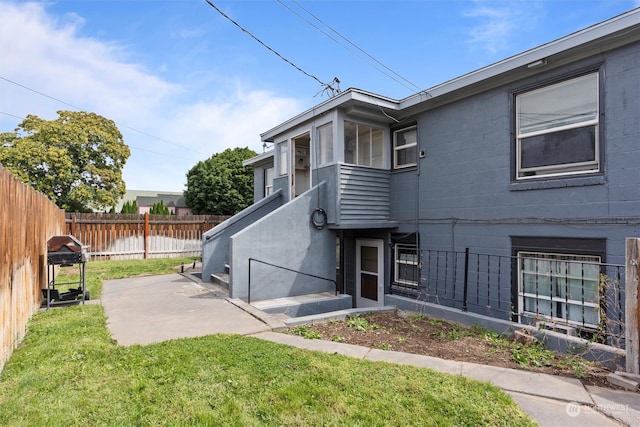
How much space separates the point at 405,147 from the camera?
8312 mm

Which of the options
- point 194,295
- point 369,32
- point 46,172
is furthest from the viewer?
point 46,172

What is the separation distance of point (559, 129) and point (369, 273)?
5.23 meters

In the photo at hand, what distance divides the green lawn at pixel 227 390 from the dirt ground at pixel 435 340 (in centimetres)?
111

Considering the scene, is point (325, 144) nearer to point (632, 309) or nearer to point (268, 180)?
point (632, 309)

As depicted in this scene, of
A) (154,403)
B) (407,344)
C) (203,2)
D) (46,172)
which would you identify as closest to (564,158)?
(407,344)

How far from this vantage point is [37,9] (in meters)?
7.54

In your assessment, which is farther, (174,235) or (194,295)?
(174,235)

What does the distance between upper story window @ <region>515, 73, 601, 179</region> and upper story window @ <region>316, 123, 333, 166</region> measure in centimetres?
393

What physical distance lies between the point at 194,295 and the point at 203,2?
5.98 m

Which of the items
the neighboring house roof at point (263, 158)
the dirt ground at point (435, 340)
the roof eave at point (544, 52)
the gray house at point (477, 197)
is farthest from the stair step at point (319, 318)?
the neighboring house roof at point (263, 158)

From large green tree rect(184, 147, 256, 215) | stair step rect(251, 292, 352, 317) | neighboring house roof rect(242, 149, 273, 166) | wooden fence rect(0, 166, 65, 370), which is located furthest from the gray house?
large green tree rect(184, 147, 256, 215)

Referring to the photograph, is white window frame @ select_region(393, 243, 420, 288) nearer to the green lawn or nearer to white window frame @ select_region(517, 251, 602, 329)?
white window frame @ select_region(517, 251, 602, 329)

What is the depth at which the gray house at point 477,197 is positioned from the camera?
4.98 metres

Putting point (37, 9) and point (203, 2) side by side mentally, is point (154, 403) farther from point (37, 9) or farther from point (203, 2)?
point (37, 9)
